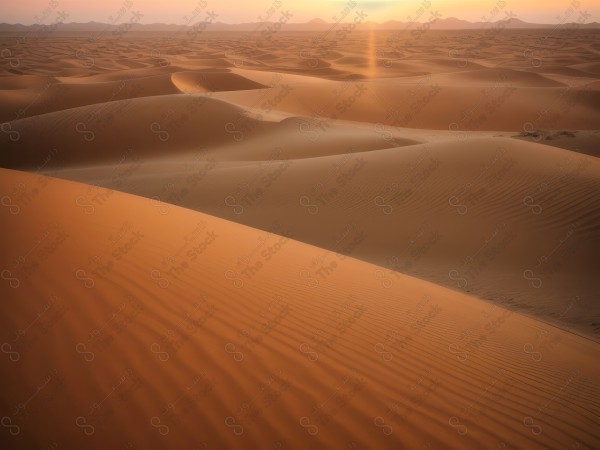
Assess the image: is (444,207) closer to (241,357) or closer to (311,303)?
(311,303)

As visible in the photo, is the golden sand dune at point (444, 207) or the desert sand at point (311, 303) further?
the golden sand dune at point (444, 207)

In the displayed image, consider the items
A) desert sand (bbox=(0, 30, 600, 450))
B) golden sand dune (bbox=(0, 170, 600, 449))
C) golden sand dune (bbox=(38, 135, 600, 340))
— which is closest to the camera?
golden sand dune (bbox=(0, 170, 600, 449))

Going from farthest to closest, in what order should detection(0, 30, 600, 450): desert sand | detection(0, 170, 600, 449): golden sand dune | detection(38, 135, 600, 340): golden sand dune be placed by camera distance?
detection(38, 135, 600, 340): golden sand dune
detection(0, 30, 600, 450): desert sand
detection(0, 170, 600, 449): golden sand dune

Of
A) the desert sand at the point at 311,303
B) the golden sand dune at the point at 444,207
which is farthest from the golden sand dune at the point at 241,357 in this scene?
the golden sand dune at the point at 444,207

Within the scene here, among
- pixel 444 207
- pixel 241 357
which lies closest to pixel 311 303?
pixel 241 357

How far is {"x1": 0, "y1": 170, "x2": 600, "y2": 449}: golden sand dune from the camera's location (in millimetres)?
2533

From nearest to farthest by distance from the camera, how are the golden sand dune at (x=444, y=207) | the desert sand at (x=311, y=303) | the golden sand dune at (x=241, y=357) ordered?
the golden sand dune at (x=241, y=357) < the desert sand at (x=311, y=303) < the golden sand dune at (x=444, y=207)

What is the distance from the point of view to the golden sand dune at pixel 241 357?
2.53 metres

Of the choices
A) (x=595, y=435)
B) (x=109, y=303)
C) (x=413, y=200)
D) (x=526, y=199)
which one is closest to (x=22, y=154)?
(x=413, y=200)

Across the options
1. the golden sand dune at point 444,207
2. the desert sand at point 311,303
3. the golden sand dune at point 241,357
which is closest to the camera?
the golden sand dune at point 241,357

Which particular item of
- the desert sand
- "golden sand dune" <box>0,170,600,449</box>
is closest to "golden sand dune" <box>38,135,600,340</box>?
the desert sand

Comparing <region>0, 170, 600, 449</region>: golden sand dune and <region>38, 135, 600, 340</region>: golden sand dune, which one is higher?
<region>0, 170, 600, 449</region>: golden sand dune

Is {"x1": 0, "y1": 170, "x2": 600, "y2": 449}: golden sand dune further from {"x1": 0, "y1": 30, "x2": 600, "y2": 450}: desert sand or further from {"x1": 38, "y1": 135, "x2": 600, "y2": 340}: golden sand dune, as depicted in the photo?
{"x1": 38, "y1": 135, "x2": 600, "y2": 340}: golden sand dune

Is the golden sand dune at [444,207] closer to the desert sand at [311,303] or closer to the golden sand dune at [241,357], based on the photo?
the desert sand at [311,303]
